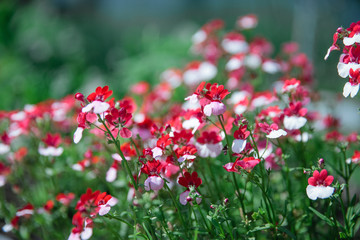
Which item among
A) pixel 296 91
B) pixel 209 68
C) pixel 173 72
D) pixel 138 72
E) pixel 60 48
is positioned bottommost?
pixel 296 91

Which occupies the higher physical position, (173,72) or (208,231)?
(173,72)

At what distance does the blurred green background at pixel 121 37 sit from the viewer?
12.9 feet

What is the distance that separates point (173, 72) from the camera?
9.15 ft

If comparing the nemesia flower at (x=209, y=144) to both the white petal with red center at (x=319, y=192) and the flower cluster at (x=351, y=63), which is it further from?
the flower cluster at (x=351, y=63)

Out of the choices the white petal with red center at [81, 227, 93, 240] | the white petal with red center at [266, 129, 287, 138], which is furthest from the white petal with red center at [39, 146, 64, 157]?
the white petal with red center at [266, 129, 287, 138]

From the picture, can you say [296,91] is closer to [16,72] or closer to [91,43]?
[16,72]

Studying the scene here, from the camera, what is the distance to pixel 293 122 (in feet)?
4.27

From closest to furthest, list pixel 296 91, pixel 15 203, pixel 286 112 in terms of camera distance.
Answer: pixel 286 112, pixel 296 91, pixel 15 203

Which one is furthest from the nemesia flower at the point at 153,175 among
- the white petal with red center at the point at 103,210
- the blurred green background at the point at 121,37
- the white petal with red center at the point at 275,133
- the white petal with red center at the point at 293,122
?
the blurred green background at the point at 121,37

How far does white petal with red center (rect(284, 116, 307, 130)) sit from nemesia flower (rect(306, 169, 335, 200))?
209 mm

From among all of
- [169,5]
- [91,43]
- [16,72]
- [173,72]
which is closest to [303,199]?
[173,72]

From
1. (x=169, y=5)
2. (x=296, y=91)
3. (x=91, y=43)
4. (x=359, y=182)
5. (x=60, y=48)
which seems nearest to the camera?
(x=296, y=91)

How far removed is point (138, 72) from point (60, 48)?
93.2 inches

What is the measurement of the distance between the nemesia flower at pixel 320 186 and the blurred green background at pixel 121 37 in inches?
101
